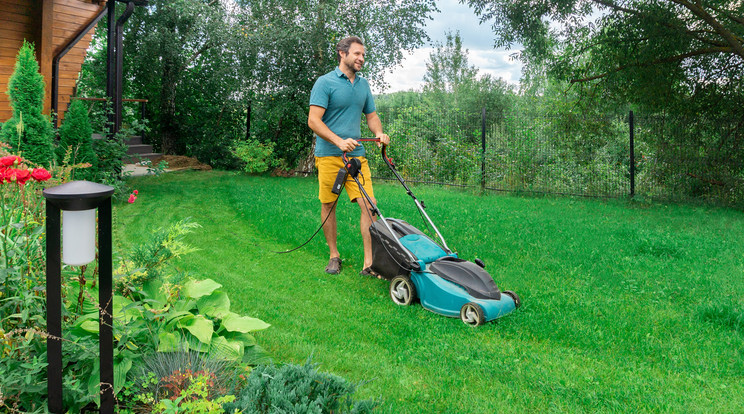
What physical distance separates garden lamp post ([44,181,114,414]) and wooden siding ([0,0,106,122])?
7.12 metres

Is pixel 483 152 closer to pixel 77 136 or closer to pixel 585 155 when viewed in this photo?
pixel 585 155

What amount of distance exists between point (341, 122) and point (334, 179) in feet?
1.71

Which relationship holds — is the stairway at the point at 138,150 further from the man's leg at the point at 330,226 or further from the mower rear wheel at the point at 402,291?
the mower rear wheel at the point at 402,291

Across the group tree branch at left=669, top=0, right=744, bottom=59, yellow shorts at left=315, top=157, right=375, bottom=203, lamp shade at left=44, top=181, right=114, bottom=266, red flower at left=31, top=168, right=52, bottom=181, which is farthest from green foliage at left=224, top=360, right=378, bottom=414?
tree branch at left=669, top=0, right=744, bottom=59

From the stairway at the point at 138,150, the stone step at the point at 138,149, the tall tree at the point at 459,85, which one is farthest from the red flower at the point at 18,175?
the tall tree at the point at 459,85

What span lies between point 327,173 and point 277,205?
377cm

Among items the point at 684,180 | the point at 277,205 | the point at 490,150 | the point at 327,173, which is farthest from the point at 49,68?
the point at 684,180

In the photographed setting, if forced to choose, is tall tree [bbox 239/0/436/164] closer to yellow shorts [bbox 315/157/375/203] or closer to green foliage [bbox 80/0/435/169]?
green foliage [bbox 80/0/435/169]

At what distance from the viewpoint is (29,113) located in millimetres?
6828

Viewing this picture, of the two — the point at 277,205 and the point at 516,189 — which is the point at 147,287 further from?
the point at 516,189

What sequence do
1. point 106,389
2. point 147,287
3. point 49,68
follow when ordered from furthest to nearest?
point 49,68 < point 147,287 < point 106,389

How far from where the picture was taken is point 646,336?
3619mm

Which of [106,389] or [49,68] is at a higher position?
[49,68]

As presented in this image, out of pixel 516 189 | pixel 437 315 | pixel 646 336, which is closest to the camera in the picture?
pixel 646 336
